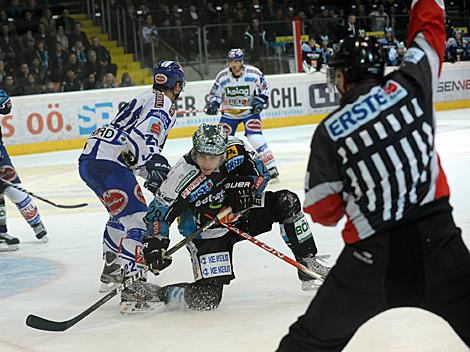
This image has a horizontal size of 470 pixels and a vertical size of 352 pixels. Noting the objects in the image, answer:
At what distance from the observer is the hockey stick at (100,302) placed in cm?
359

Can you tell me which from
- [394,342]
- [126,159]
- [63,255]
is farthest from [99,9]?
[394,342]

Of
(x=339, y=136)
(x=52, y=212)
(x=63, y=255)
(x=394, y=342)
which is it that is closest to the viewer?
(x=339, y=136)

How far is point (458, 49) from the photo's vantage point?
14.4m

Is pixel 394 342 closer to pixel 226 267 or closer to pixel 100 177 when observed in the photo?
pixel 226 267

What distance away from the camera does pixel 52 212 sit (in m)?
6.96

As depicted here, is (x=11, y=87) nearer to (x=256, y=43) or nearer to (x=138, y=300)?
(x=256, y=43)

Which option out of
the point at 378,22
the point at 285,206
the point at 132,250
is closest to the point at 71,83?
the point at 378,22

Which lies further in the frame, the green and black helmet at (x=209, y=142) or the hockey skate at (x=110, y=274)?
the hockey skate at (x=110, y=274)

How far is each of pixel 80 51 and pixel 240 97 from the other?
4.98 m

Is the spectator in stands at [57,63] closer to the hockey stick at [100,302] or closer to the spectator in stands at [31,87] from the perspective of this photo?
the spectator in stands at [31,87]

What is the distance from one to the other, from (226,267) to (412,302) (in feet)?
6.12

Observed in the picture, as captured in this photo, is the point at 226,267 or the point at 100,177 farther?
the point at 100,177

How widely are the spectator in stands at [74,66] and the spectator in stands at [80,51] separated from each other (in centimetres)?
7

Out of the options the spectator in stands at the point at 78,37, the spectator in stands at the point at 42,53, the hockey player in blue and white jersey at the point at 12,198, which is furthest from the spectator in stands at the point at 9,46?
the hockey player in blue and white jersey at the point at 12,198
